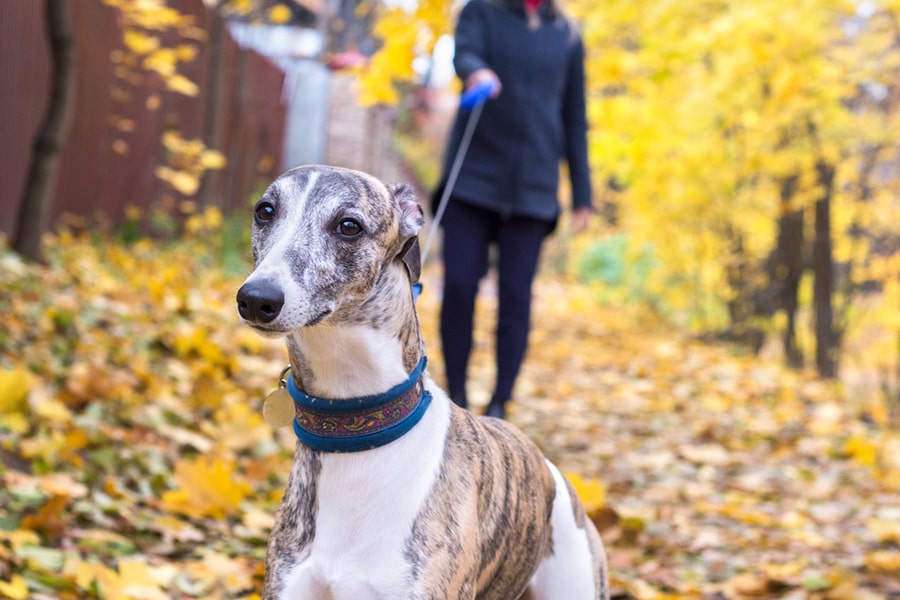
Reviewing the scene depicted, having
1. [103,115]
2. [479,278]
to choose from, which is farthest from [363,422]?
[103,115]

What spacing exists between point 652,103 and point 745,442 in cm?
426

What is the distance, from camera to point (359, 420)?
2127 mm

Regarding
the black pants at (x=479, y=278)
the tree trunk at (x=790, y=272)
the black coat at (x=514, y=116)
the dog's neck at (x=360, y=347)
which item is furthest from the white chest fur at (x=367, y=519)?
the tree trunk at (x=790, y=272)

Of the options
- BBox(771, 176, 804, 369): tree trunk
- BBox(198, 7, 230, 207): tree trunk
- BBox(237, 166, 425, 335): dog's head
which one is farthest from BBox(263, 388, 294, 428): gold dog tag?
BBox(198, 7, 230, 207): tree trunk

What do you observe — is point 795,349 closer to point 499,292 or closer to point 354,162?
point 499,292

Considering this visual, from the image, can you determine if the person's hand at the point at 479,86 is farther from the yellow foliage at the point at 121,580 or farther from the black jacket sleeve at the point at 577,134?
the yellow foliage at the point at 121,580

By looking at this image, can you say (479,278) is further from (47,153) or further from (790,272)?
(790,272)

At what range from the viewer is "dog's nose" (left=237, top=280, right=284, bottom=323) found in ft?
6.13

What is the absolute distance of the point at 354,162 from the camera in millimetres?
24359

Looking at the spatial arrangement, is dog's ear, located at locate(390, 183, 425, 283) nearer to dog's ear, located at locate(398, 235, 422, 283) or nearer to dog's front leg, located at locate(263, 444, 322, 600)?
dog's ear, located at locate(398, 235, 422, 283)

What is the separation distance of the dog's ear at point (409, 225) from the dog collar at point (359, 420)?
0.27m

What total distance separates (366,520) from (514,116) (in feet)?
10.6

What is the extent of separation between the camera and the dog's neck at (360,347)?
2104 millimetres

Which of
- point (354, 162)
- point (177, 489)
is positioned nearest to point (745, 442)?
point (177, 489)
